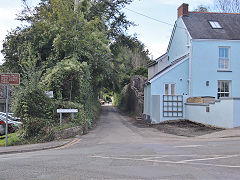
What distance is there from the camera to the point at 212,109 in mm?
17219

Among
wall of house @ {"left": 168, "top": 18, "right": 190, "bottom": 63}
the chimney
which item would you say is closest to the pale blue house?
wall of house @ {"left": 168, "top": 18, "right": 190, "bottom": 63}

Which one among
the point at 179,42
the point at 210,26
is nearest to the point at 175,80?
the point at 179,42

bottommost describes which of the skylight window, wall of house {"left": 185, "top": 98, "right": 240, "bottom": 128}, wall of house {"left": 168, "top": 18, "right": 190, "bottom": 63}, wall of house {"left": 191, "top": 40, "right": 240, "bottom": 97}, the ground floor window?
wall of house {"left": 185, "top": 98, "right": 240, "bottom": 128}

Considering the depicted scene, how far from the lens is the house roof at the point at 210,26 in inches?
878

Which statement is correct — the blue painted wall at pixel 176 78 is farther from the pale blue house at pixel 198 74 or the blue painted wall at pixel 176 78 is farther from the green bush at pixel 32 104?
the green bush at pixel 32 104

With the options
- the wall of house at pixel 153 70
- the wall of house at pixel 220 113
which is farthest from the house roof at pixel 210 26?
the wall of house at pixel 220 113

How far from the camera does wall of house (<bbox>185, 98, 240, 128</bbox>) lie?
15.4 m

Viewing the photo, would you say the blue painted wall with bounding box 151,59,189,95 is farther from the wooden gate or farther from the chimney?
the chimney

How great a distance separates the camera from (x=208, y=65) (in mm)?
22109

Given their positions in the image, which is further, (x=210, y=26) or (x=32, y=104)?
(x=210, y=26)

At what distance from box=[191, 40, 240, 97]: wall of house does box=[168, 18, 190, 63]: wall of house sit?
1224 mm

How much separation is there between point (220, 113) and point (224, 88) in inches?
272

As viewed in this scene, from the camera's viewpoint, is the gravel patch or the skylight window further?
the skylight window

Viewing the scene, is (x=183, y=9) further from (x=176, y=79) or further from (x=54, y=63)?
(x=54, y=63)
